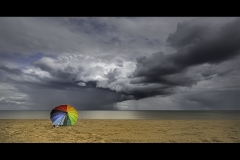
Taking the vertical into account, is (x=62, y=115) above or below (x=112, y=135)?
above

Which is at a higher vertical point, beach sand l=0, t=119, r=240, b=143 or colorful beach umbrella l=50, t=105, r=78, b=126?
colorful beach umbrella l=50, t=105, r=78, b=126

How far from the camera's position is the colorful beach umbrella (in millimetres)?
14648

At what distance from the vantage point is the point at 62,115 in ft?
48.7

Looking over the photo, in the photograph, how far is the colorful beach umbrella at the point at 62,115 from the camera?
577 inches

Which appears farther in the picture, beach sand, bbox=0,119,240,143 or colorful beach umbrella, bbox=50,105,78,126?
colorful beach umbrella, bbox=50,105,78,126

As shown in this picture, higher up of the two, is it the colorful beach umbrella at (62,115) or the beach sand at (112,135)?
the colorful beach umbrella at (62,115)

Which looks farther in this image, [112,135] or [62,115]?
[62,115]

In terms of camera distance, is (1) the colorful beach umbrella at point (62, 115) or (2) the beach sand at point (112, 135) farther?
(1) the colorful beach umbrella at point (62, 115)
